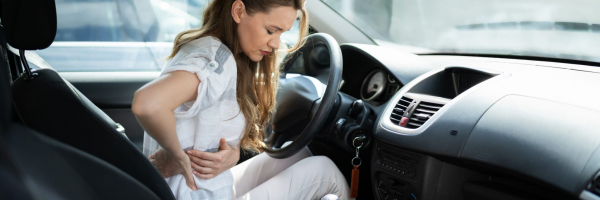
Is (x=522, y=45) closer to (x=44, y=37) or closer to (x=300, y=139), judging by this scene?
(x=300, y=139)

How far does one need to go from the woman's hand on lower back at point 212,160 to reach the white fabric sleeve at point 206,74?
0.11 meters

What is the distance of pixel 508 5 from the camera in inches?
69.6

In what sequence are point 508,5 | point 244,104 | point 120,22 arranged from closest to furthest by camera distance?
point 244,104
point 508,5
point 120,22

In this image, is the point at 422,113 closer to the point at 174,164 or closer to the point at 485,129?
the point at 485,129

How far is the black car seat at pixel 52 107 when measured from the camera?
0.83 meters

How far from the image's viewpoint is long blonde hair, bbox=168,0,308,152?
1.18 metres

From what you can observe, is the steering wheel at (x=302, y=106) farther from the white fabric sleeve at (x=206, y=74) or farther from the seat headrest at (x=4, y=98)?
the seat headrest at (x=4, y=98)

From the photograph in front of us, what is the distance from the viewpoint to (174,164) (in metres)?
1.12

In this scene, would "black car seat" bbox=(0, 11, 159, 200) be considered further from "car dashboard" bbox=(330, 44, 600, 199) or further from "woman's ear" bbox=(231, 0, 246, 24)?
"car dashboard" bbox=(330, 44, 600, 199)

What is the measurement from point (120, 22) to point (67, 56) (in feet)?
0.89

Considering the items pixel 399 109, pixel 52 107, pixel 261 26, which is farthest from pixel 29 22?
pixel 399 109

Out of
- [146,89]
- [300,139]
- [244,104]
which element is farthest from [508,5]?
[146,89]

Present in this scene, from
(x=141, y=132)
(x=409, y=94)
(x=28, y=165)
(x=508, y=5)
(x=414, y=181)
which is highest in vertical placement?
(x=508, y=5)

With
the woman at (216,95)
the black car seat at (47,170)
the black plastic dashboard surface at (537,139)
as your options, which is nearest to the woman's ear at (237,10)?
the woman at (216,95)
